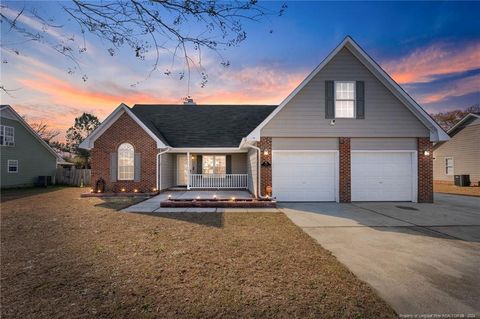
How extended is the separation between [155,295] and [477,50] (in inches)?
716

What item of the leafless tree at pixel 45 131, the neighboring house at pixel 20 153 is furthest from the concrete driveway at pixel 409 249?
the leafless tree at pixel 45 131

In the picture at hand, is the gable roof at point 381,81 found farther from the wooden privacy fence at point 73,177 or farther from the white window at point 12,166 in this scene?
the white window at point 12,166

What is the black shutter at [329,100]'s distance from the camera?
10.9 m

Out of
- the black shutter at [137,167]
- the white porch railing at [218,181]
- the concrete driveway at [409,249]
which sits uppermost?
the black shutter at [137,167]

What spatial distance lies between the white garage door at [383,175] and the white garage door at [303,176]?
1281 millimetres

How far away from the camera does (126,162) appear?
1377 centimetres

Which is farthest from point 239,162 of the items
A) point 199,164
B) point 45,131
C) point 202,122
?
point 45,131

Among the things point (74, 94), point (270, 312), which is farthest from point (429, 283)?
point (74, 94)

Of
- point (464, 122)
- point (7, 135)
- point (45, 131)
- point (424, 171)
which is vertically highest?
point (45, 131)

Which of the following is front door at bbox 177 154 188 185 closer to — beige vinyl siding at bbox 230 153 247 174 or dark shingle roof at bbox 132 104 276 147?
dark shingle roof at bbox 132 104 276 147

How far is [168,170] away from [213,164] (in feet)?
10.7

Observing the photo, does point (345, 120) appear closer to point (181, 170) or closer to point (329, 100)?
point (329, 100)

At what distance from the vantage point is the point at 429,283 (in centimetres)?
353

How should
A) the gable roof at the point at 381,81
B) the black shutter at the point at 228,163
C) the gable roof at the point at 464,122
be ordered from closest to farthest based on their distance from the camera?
the gable roof at the point at 381,81
the black shutter at the point at 228,163
the gable roof at the point at 464,122
